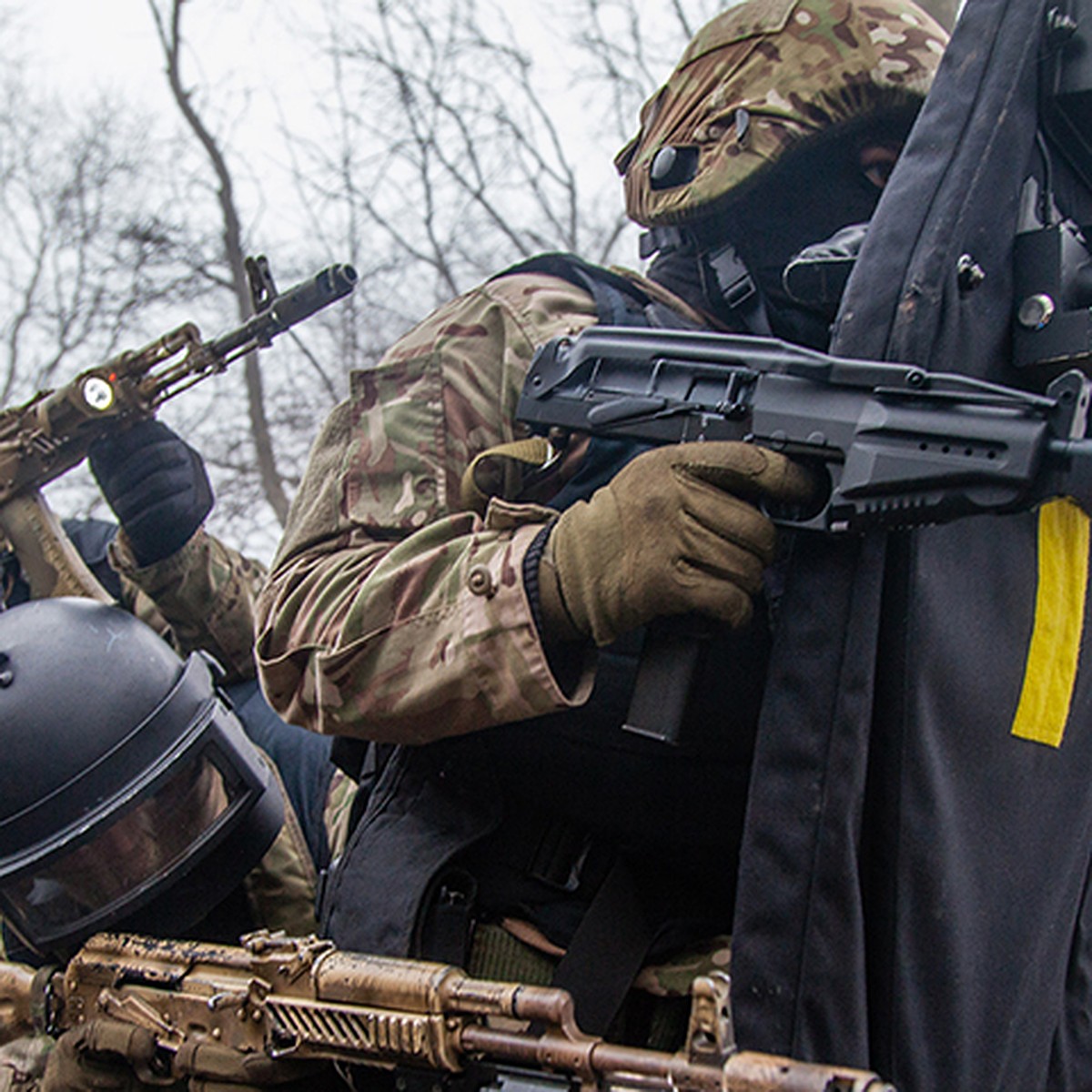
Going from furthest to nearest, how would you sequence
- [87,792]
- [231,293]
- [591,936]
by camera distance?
1. [231,293]
2. [87,792]
3. [591,936]

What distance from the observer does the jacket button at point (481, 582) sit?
5.01 ft

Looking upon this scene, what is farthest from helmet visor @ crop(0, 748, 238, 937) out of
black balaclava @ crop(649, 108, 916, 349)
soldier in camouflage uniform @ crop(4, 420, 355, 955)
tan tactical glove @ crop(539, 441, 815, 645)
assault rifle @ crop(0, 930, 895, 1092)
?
black balaclava @ crop(649, 108, 916, 349)

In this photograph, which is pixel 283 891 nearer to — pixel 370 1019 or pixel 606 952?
pixel 606 952

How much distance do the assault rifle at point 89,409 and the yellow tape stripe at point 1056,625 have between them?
2982 mm

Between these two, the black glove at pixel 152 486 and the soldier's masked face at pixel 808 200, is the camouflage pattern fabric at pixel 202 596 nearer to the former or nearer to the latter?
the black glove at pixel 152 486

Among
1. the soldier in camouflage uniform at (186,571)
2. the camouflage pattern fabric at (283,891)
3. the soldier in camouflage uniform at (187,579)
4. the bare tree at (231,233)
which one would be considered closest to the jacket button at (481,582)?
the camouflage pattern fabric at (283,891)

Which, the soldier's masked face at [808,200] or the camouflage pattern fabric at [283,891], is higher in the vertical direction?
the soldier's masked face at [808,200]

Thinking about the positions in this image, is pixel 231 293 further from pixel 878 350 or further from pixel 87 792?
pixel 878 350

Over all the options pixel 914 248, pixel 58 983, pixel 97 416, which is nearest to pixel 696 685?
pixel 914 248

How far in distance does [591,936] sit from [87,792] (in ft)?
3.69

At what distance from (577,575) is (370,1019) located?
23.4 inches

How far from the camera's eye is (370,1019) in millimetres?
1419

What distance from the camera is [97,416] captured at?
13.9ft

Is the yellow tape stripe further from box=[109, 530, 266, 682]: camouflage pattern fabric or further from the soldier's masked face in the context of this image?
box=[109, 530, 266, 682]: camouflage pattern fabric
